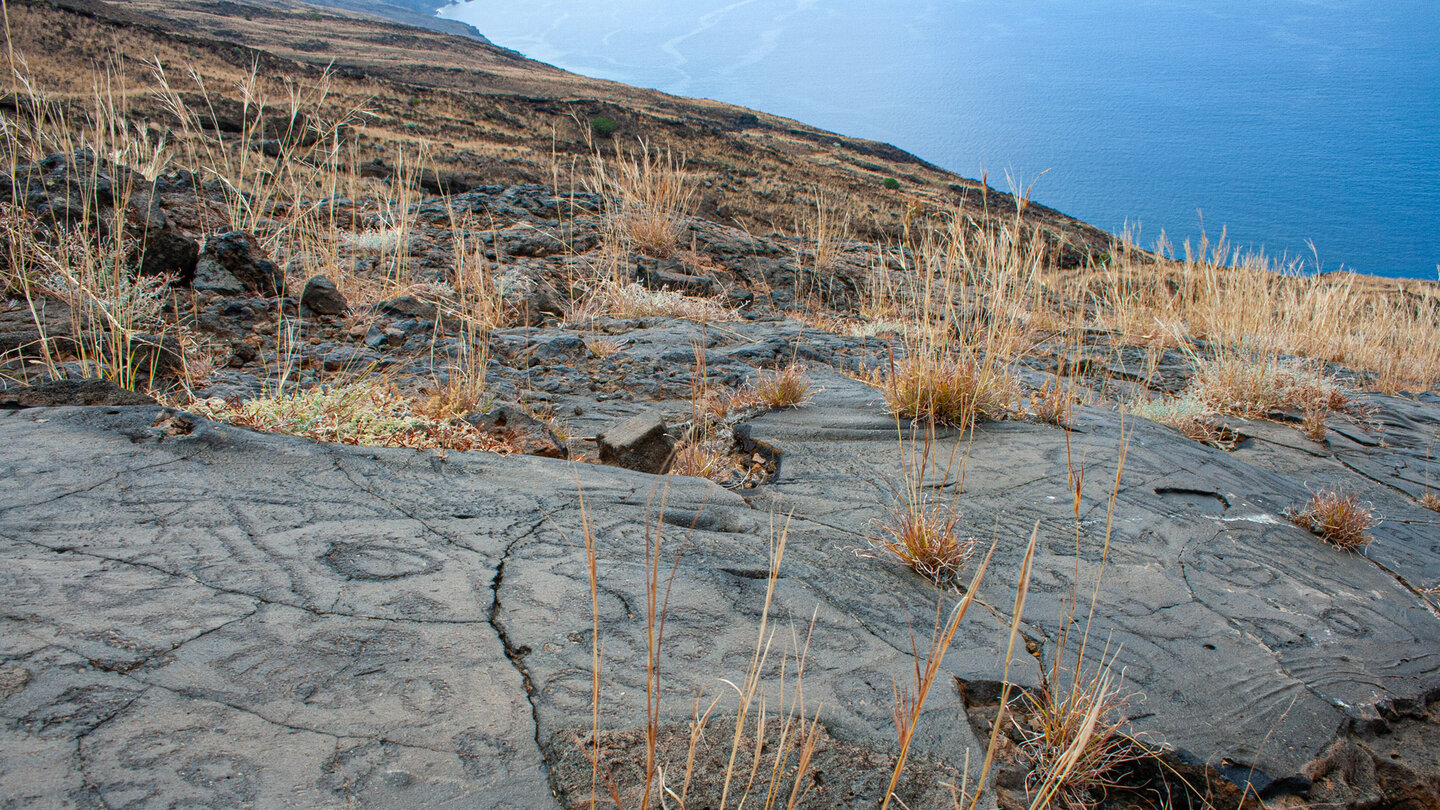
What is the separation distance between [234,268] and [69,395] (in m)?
2.51

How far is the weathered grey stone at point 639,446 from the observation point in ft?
9.81

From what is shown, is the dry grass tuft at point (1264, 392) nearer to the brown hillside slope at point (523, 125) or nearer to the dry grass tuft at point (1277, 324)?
the dry grass tuft at point (1277, 324)

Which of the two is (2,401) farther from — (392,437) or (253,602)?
(253,602)

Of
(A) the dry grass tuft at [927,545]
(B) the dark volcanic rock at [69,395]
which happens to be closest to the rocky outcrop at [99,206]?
(B) the dark volcanic rock at [69,395]

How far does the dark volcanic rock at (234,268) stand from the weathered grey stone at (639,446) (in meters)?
2.97

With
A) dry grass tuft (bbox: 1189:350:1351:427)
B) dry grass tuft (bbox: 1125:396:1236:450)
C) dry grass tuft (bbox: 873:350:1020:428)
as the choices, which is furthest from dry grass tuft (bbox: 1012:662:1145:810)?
dry grass tuft (bbox: 1189:350:1351:427)

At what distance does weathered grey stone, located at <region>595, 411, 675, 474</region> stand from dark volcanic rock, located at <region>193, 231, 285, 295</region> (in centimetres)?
297

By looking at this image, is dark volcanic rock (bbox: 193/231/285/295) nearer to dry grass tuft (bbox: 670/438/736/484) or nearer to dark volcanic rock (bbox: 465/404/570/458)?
dark volcanic rock (bbox: 465/404/570/458)

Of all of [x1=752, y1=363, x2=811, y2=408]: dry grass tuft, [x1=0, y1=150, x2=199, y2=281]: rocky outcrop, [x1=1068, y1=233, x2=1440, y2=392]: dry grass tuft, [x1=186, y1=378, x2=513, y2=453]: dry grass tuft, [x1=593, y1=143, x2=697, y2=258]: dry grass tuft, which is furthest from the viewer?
[x1=593, y1=143, x2=697, y2=258]: dry grass tuft

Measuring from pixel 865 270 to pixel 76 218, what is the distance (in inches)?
270

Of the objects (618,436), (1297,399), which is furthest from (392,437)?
(1297,399)

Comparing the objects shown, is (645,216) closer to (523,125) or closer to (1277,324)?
(1277,324)

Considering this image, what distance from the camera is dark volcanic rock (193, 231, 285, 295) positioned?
4492mm

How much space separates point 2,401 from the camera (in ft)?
7.66
